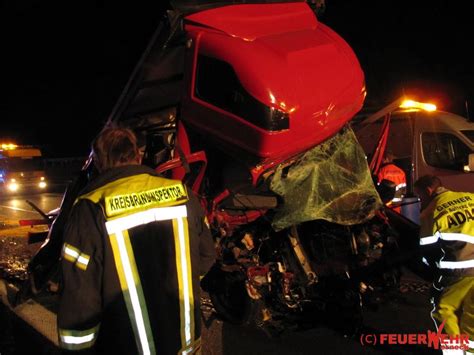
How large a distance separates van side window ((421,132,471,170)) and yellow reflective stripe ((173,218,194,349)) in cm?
610

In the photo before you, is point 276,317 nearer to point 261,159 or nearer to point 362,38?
point 261,159

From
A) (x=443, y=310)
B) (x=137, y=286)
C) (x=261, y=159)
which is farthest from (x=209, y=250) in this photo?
(x=443, y=310)

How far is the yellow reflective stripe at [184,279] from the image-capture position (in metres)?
1.89

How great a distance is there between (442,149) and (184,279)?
6430mm

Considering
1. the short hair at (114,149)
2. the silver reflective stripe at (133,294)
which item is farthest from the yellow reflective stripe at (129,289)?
the short hair at (114,149)

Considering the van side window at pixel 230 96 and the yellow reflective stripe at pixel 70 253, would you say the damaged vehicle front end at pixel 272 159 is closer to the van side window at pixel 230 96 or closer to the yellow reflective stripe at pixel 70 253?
the van side window at pixel 230 96

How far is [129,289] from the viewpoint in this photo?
5.65 feet

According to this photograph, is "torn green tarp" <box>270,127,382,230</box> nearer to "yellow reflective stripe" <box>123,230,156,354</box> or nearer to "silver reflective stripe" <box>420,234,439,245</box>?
"silver reflective stripe" <box>420,234,439,245</box>

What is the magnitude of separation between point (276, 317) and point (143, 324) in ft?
8.98

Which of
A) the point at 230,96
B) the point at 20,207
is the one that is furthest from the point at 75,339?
the point at 20,207

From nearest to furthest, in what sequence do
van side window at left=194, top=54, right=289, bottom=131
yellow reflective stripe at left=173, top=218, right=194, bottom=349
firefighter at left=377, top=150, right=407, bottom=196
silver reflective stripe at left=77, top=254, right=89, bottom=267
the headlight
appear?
silver reflective stripe at left=77, top=254, right=89, bottom=267
yellow reflective stripe at left=173, top=218, right=194, bottom=349
van side window at left=194, top=54, right=289, bottom=131
firefighter at left=377, top=150, right=407, bottom=196
the headlight

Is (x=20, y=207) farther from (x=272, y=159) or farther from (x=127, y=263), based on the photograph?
(x=127, y=263)

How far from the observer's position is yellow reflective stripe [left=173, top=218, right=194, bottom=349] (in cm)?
189

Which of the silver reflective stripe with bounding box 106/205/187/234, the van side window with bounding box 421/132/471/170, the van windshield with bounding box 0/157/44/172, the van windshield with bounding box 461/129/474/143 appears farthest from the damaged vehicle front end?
the van windshield with bounding box 0/157/44/172
